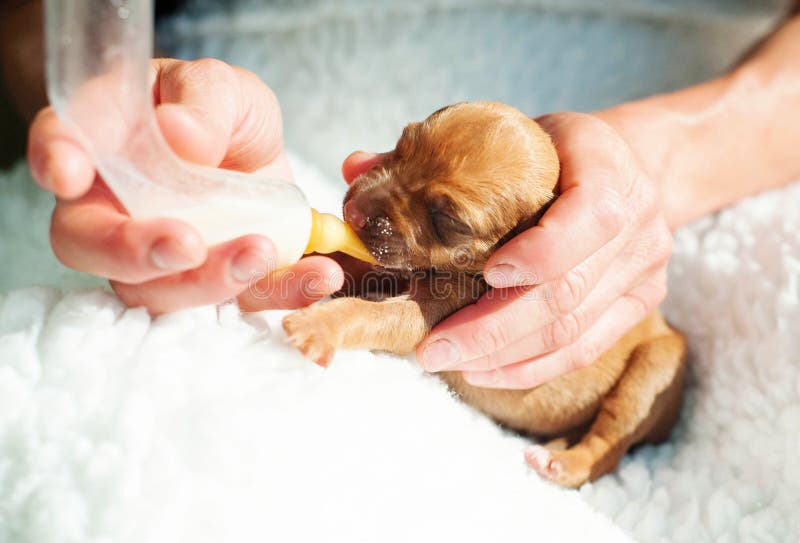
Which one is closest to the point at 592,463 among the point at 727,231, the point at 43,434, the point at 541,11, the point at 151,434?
the point at 727,231

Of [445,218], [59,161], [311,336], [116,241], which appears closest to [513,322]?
[445,218]

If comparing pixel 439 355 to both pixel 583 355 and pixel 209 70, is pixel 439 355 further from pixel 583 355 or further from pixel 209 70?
pixel 209 70

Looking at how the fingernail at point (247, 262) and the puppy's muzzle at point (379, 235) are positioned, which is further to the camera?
the puppy's muzzle at point (379, 235)

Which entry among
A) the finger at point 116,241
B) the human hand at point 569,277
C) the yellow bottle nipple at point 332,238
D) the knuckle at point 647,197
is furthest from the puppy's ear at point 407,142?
the finger at point 116,241

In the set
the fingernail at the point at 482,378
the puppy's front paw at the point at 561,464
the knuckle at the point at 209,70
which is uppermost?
the knuckle at the point at 209,70

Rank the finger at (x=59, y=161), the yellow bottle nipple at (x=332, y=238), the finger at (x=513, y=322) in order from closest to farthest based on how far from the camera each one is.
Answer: the finger at (x=59, y=161)
the yellow bottle nipple at (x=332, y=238)
the finger at (x=513, y=322)

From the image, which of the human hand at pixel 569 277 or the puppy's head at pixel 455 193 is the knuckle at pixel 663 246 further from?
the puppy's head at pixel 455 193

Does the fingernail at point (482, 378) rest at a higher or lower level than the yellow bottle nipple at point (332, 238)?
lower
